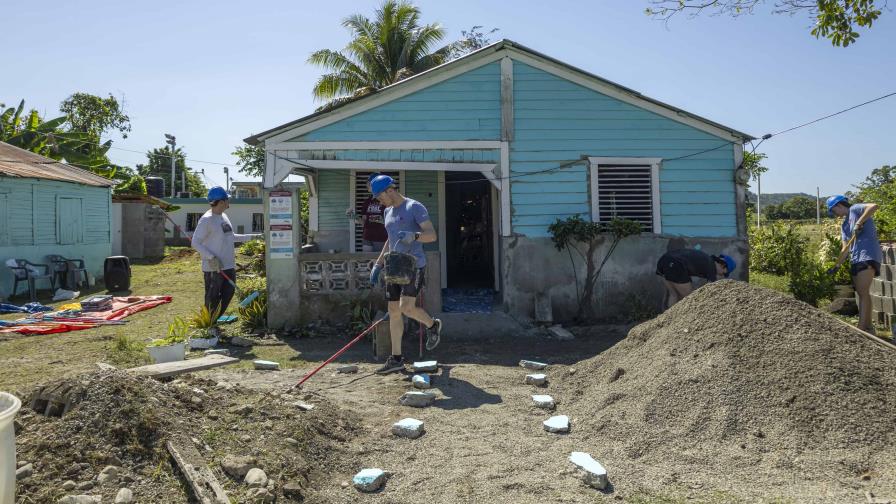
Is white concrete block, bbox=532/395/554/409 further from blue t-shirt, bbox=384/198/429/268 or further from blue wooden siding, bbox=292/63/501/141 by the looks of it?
blue wooden siding, bbox=292/63/501/141

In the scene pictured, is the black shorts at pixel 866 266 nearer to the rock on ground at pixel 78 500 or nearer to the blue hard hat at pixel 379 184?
the blue hard hat at pixel 379 184

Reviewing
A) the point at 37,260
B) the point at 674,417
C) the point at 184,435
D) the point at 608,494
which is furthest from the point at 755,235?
the point at 37,260

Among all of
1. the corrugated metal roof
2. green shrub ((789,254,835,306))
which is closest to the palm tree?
the corrugated metal roof

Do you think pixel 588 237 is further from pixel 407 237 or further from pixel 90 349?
pixel 90 349

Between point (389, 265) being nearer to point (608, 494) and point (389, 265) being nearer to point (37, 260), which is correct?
point (608, 494)

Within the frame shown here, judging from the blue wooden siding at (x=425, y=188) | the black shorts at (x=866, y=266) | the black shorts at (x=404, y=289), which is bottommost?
the black shorts at (x=404, y=289)

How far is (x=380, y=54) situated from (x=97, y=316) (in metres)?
14.4

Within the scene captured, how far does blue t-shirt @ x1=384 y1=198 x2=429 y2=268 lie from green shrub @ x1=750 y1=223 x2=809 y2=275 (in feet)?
40.3

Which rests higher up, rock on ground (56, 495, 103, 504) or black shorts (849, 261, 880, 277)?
black shorts (849, 261, 880, 277)

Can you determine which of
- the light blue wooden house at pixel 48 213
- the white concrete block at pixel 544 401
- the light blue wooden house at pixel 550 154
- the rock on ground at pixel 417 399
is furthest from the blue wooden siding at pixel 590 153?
the light blue wooden house at pixel 48 213

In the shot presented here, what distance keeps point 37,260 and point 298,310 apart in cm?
919

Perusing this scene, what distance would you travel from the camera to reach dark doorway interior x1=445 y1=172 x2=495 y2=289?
A: 1291cm

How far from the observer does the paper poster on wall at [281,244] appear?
9.06 m

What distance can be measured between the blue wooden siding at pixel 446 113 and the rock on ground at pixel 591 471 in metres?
6.43
